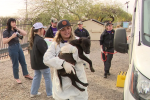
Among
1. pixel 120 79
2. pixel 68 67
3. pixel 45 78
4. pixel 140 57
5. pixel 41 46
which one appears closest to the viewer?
pixel 140 57

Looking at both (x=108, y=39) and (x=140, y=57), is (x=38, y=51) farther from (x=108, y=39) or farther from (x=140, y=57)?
(x=108, y=39)

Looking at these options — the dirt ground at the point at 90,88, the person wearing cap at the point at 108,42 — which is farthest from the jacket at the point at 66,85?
the person wearing cap at the point at 108,42

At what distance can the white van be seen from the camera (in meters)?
1.67

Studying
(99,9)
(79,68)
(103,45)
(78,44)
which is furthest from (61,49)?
(99,9)

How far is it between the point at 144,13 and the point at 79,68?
140 cm

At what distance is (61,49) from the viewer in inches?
84.4

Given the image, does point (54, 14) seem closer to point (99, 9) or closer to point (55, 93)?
point (55, 93)

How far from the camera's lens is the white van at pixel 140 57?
1.67m

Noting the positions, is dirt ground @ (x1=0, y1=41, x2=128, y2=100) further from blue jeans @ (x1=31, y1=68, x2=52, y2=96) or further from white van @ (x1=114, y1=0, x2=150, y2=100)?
white van @ (x1=114, y1=0, x2=150, y2=100)

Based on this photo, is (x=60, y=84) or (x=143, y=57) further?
(x=60, y=84)

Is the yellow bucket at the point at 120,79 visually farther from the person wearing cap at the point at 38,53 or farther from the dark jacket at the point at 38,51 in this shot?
the dark jacket at the point at 38,51

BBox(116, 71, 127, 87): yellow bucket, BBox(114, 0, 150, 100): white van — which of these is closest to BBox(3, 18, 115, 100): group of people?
BBox(114, 0, 150, 100): white van

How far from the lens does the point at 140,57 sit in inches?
73.3

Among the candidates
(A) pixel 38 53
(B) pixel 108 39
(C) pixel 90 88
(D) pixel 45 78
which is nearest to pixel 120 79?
(C) pixel 90 88
